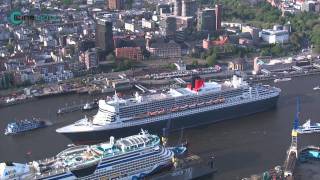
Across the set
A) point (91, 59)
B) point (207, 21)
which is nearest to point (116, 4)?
point (207, 21)

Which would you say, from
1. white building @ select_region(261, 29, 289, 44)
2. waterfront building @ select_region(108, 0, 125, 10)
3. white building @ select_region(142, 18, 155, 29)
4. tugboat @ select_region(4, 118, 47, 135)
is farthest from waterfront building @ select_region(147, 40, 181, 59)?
waterfront building @ select_region(108, 0, 125, 10)

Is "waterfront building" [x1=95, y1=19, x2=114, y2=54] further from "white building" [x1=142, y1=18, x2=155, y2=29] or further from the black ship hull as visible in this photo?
the black ship hull

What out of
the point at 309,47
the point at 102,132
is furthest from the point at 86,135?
the point at 309,47

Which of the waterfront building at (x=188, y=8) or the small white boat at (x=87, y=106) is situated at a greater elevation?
the waterfront building at (x=188, y=8)

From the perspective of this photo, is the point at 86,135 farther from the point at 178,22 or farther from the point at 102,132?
the point at 178,22

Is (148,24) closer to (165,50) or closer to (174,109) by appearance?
(165,50)

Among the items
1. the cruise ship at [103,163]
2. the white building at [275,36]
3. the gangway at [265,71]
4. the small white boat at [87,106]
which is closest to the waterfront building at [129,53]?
the gangway at [265,71]

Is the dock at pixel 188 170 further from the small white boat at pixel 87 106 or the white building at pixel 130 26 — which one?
the white building at pixel 130 26
